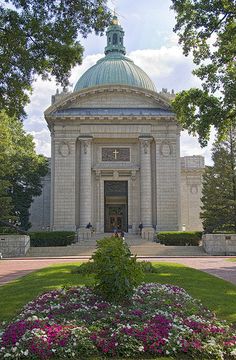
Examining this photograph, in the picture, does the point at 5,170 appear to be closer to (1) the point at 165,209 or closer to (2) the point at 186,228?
(1) the point at 165,209

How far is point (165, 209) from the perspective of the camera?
44.8m

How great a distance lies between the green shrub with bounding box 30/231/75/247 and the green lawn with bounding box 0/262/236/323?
68.2 feet

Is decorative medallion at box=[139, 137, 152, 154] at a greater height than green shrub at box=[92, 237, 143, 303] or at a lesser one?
greater

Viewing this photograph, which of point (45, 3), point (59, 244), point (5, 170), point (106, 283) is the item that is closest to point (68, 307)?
point (106, 283)

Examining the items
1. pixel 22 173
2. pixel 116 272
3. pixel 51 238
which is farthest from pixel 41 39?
pixel 22 173

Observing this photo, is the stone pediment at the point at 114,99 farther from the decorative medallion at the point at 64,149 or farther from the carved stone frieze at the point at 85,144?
the carved stone frieze at the point at 85,144

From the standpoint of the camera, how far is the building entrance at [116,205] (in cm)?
4650

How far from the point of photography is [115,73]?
2127 inches

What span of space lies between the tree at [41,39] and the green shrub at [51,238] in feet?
74.1

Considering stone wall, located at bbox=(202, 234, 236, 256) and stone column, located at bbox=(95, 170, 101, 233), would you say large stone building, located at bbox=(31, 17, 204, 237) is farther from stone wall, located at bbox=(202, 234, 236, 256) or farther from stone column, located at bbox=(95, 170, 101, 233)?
stone wall, located at bbox=(202, 234, 236, 256)

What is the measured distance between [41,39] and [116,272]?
9.04 m

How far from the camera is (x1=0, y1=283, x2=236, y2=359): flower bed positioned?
6812mm

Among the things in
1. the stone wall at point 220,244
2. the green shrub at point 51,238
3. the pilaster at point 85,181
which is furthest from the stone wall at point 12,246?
the stone wall at point 220,244

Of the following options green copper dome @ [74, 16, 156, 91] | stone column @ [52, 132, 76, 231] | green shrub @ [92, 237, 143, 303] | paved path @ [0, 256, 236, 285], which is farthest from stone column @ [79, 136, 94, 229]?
green shrub @ [92, 237, 143, 303]
